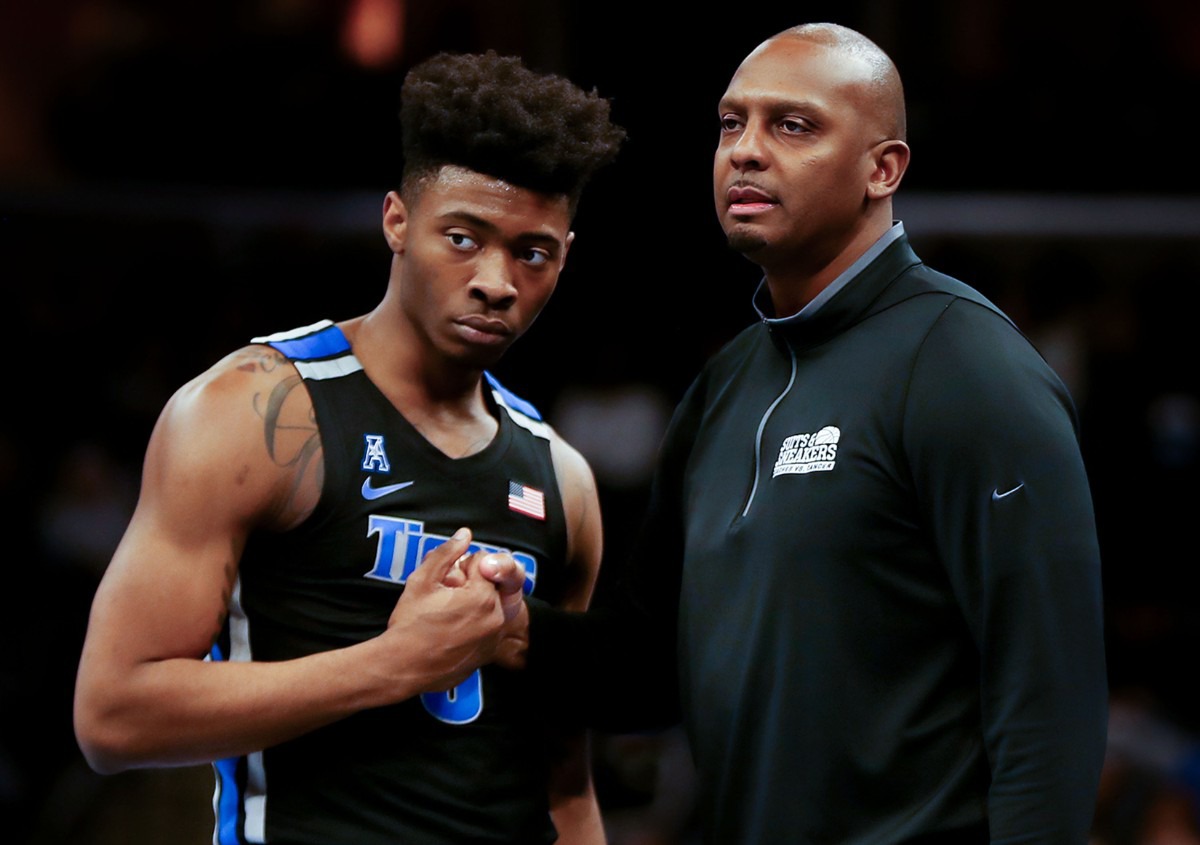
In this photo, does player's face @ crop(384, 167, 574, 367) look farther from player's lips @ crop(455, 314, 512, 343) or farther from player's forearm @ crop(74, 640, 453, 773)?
player's forearm @ crop(74, 640, 453, 773)

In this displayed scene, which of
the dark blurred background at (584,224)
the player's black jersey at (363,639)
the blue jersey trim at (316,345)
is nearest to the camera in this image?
the player's black jersey at (363,639)

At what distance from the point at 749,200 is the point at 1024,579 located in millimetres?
845

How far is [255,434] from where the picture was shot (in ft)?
8.55

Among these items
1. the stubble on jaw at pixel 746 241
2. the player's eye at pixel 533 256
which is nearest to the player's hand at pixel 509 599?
the player's eye at pixel 533 256

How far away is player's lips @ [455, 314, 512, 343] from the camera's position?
2.78m

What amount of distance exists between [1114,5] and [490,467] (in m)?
7.12

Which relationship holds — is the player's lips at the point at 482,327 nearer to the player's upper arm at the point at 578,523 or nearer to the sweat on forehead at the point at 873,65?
the player's upper arm at the point at 578,523

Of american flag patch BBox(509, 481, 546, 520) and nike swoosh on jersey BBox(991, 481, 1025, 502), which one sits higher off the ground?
nike swoosh on jersey BBox(991, 481, 1025, 502)

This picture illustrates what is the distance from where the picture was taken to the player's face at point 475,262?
2.78 meters

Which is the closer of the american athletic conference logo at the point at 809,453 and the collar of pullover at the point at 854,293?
the american athletic conference logo at the point at 809,453

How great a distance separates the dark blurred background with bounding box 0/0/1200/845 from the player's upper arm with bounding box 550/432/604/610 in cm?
303

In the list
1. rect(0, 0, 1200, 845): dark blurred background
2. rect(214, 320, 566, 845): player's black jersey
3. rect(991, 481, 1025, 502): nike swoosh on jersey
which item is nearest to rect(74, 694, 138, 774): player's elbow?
rect(214, 320, 566, 845): player's black jersey

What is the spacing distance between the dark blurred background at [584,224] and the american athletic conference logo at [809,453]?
3693mm

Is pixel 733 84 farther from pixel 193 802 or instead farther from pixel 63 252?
pixel 63 252
